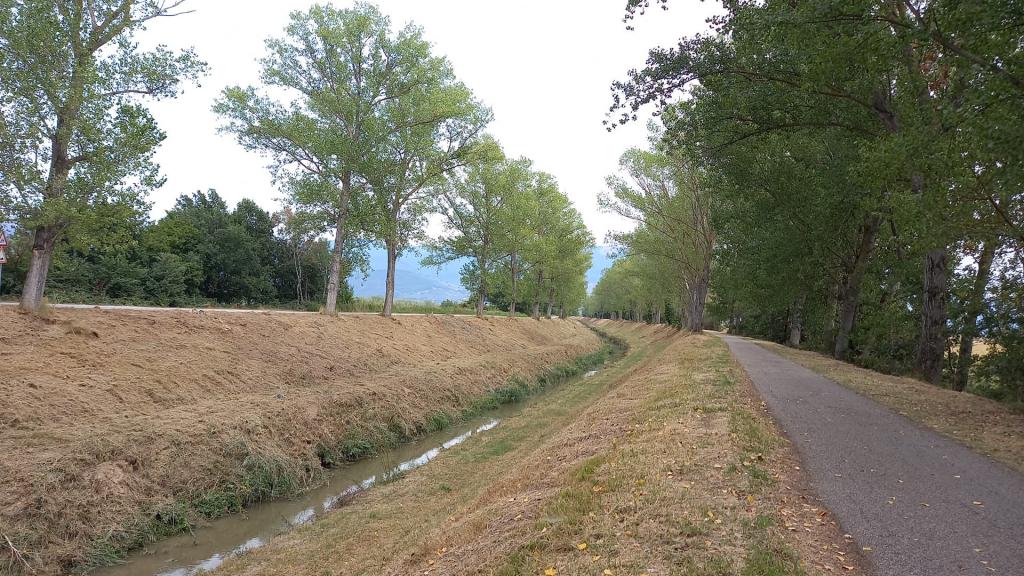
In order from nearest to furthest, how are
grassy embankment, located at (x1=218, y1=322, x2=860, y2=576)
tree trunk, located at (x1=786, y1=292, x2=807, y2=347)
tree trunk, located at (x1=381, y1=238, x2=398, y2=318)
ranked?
grassy embankment, located at (x1=218, y1=322, x2=860, y2=576), tree trunk, located at (x1=381, y1=238, x2=398, y2=318), tree trunk, located at (x1=786, y1=292, x2=807, y2=347)

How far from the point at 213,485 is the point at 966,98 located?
44.8 ft

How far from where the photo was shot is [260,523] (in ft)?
28.3

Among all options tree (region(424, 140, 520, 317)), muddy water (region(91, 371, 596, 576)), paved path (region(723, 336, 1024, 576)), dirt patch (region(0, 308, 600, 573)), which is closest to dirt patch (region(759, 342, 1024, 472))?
paved path (region(723, 336, 1024, 576))

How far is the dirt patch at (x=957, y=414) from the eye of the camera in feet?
23.8

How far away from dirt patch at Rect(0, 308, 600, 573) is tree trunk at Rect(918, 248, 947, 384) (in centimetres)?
1425

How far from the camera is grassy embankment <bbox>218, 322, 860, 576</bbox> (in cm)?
396

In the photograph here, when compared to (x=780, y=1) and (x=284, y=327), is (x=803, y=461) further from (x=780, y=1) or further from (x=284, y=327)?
(x=284, y=327)

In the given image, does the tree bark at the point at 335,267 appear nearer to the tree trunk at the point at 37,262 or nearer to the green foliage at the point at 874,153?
the tree trunk at the point at 37,262

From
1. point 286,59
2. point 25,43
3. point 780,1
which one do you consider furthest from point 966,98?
point 286,59

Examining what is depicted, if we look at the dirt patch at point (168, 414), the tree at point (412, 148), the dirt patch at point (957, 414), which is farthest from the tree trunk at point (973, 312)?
the tree at point (412, 148)

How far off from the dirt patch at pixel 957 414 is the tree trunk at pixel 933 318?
115cm

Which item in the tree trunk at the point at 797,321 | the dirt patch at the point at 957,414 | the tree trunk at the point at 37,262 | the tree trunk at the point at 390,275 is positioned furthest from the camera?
the tree trunk at the point at 797,321

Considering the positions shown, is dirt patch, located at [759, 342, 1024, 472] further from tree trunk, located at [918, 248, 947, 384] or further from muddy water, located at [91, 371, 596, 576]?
muddy water, located at [91, 371, 596, 576]

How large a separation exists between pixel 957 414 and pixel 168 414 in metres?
15.2
